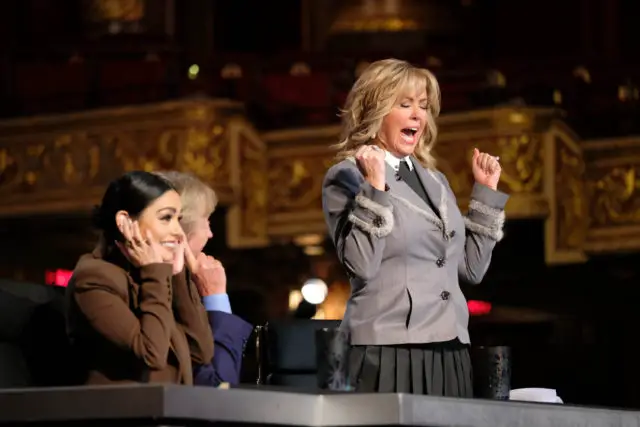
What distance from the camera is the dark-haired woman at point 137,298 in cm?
258

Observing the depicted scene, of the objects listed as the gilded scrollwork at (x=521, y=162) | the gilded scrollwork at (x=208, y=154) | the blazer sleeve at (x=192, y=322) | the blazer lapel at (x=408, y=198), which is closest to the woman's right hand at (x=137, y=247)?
the blazer sleeve at (x=192, y=322)

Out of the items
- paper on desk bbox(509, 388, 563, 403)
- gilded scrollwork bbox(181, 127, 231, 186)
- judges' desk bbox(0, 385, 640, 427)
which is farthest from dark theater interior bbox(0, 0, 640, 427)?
judges' desk bbox(0, 385, 640, 427)

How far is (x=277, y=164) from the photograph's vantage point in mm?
8664

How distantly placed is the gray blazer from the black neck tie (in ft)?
0.07

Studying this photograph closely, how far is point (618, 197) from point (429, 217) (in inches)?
208

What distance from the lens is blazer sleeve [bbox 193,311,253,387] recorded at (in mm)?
3078

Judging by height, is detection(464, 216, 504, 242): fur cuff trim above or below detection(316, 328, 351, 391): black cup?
above

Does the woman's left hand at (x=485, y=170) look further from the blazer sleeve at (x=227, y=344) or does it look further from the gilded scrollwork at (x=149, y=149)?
the gilded scrollwork at (x=149, y=149)

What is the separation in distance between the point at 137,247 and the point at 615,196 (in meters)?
5.81

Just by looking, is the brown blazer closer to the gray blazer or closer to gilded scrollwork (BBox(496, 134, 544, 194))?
the gray blazer

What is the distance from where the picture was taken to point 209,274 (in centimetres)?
327

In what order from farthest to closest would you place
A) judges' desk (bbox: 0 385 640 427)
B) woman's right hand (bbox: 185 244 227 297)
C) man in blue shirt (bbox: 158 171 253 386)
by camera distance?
woman's right hand (bbox: 185 244 227 297)
man in blue shirt (bbox: 158 171 253 386)
judges' desk (bbox: 0 385 640 427)

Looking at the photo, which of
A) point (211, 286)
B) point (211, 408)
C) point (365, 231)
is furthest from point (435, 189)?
point (211, 408)

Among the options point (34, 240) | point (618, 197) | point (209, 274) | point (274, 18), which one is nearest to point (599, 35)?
point (618, 197)
